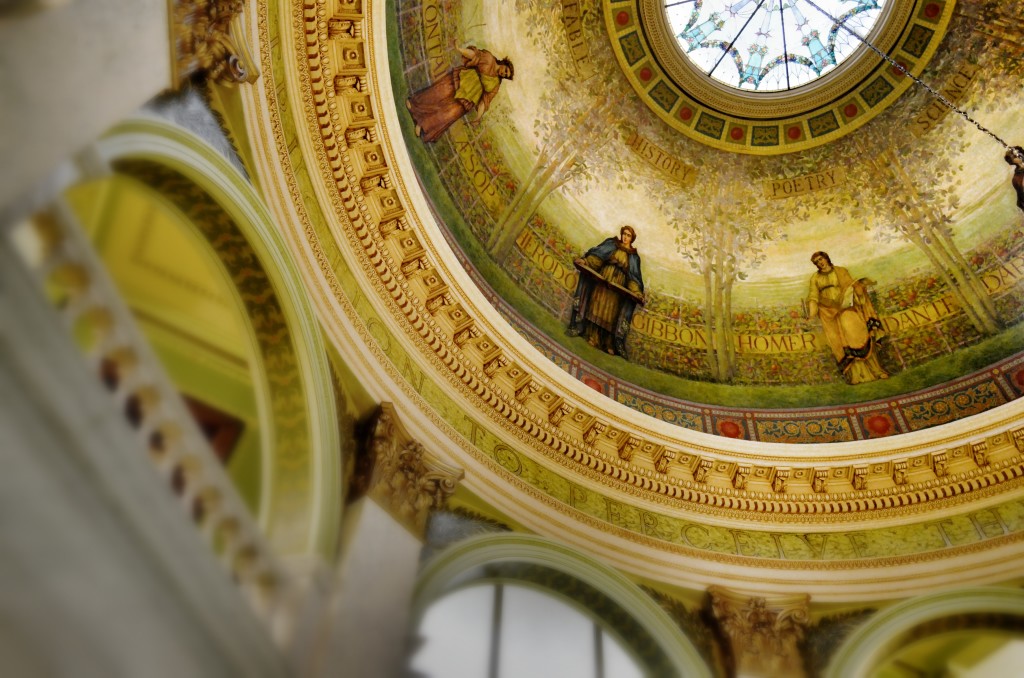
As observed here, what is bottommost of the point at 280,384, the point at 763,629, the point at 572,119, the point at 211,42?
the point at 763,629

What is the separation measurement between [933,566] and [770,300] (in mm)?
4404

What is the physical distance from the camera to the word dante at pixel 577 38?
11.2 meters

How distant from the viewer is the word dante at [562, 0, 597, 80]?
11242 mm

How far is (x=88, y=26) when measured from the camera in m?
4.19

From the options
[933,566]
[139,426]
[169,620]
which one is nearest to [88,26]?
[139,426]

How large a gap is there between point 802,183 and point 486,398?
657 centimetres

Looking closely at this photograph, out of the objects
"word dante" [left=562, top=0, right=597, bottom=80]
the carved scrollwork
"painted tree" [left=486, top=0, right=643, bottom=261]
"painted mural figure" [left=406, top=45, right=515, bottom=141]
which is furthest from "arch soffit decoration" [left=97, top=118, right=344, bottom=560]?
"word dante" [left=562, top=0, right=597, bottom=80]

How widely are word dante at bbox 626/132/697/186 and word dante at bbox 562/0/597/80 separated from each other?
1.14m

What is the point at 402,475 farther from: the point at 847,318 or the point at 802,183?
the point at 802,183

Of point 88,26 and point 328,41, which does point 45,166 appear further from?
point 328,41

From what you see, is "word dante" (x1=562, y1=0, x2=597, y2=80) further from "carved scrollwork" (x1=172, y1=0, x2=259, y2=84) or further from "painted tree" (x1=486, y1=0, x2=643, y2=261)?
"carved scrollwork" (x1=172, y1=0, x2=259, y2=84)

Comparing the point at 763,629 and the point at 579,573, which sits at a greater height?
the point at 579,573

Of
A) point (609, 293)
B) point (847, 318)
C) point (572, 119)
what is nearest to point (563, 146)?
point (572, 119)

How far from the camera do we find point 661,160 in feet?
39.2
